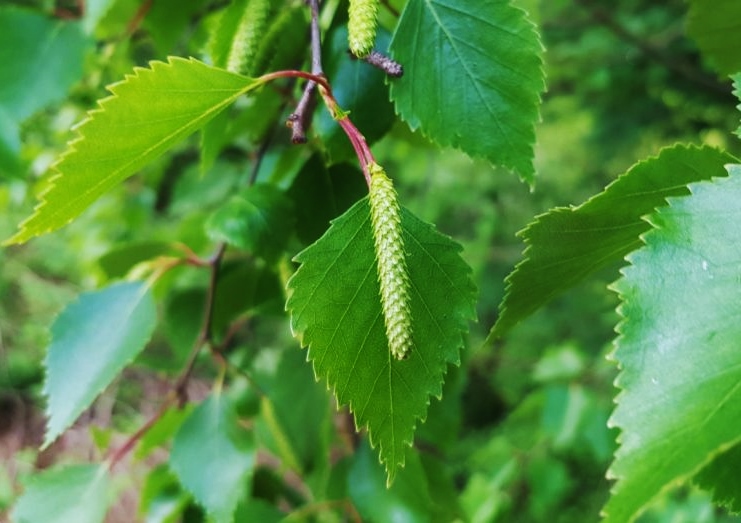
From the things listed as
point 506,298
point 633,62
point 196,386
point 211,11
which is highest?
point 211,11

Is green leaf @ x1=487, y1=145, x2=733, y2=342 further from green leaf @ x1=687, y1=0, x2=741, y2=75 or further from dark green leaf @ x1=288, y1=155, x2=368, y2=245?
green leaf @ x1=687, y1=0, x2=741, y2=75

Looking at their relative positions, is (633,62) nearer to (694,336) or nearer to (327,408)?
(327,408)

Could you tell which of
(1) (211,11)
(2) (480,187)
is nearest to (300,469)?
(1) (211,11)

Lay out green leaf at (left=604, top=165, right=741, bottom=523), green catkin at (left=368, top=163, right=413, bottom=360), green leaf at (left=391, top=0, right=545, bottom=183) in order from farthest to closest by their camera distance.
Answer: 1. green leaf at (left=391, top=0, right=545, bottom=183)
2. green catkin at (left=368, top=163, right=413, bottom=360)
3. green leaf at (left=604, top=165, right=741, bottom=523)

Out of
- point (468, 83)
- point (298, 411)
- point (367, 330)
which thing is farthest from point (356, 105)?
point (298, 411)

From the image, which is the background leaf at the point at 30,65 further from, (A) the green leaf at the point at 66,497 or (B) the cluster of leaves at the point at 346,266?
(A) the green leaf at the point at 66,497

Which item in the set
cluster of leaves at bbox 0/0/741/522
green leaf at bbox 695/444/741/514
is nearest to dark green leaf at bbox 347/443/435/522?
cluster of leaves at bbox 0/0/741/522

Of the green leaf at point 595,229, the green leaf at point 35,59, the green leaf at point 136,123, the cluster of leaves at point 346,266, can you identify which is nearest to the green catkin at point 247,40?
the cluster of leaves at point 346,266

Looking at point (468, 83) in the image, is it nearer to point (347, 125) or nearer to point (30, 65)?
point (347, 125)
